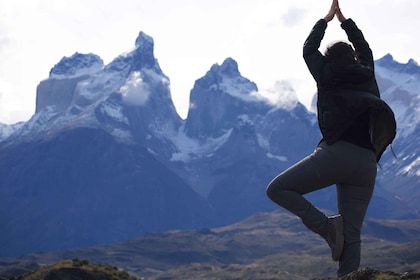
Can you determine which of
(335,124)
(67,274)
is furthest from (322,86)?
(67,274)

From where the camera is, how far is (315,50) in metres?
11.7

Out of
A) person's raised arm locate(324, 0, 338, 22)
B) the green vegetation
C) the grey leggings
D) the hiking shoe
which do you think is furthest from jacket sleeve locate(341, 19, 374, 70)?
the green vegetation

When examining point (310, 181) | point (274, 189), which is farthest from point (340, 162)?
point (274, 189)

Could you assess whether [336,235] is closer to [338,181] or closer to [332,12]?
[338,181]

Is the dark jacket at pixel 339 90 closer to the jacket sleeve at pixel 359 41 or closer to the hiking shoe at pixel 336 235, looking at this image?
the jacket sleeve at pixel 359 41

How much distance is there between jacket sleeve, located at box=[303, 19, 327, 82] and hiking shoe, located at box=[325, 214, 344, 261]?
6.29 feet

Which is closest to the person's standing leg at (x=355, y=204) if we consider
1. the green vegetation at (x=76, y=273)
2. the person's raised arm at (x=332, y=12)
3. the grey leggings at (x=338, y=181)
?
the grey leggings at (x=338, y=181)

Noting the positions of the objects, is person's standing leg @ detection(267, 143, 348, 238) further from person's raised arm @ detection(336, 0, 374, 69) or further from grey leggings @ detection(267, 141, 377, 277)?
person's raised arm @ detection(336, 0, 374, 69)

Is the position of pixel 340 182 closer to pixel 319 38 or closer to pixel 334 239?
pixel 334 239

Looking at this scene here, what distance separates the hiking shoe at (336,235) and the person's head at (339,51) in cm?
214

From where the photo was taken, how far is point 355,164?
11.2 metres

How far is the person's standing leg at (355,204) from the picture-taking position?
36.5 feet

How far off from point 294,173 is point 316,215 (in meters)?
0.63

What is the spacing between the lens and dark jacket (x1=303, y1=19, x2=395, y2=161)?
443 inches
